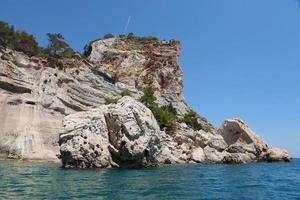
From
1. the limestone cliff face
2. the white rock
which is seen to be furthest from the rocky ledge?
the limestone cliff face

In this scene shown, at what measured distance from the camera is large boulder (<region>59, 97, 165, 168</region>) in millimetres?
36875

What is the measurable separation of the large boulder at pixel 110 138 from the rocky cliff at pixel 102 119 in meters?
0.09

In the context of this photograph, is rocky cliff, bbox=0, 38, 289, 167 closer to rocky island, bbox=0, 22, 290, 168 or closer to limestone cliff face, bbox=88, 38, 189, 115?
rocky island, bbox=0, 22, 290, 168

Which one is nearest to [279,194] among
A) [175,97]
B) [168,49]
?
[175,97]

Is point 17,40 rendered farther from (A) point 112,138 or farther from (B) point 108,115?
(A) point 112,138

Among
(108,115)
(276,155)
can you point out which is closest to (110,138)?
(108,115)

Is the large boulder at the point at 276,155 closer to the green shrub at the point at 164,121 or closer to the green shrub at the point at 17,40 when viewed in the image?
the green shrub at the point at 164,121

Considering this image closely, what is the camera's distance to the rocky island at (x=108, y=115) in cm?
3834

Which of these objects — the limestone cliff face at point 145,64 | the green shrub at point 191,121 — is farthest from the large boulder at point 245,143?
the limestone cliff face at point 145,64

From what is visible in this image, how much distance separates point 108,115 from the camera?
40406mm

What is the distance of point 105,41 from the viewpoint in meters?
98.1

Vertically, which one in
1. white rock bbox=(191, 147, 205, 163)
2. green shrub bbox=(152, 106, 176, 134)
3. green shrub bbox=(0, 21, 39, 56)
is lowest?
white rock bbox=(191, 147, 205, 163)

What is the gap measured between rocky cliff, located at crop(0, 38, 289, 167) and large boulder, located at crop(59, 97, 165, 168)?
91mm

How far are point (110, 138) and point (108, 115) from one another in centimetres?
239
